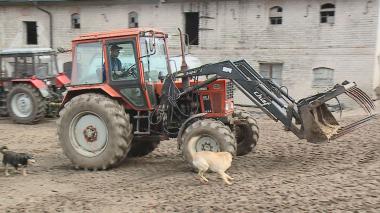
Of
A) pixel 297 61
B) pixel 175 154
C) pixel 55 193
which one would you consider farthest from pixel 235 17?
pixel 55 193

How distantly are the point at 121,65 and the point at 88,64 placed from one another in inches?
24.2

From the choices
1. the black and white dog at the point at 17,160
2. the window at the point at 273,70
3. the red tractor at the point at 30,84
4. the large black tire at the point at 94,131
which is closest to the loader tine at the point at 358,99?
the large black tire at the point at 94,131

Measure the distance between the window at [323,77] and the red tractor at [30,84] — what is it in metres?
9.52

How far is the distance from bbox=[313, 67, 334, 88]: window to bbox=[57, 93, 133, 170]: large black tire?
41.1 ft

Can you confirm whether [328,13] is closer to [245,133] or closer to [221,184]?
[245,133]

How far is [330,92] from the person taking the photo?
7949 millimetres

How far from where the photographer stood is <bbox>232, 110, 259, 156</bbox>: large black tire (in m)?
8.74

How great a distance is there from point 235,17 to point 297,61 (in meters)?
3.08

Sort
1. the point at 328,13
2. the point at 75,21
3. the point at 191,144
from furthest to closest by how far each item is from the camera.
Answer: the point at 75,21 → the point at 328,13 → the point at 191,144

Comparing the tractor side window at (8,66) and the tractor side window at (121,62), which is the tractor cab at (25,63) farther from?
the tractor side window at (121,62)

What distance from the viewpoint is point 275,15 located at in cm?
1981

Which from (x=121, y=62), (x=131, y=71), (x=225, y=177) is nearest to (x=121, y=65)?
(x=121, y=62)

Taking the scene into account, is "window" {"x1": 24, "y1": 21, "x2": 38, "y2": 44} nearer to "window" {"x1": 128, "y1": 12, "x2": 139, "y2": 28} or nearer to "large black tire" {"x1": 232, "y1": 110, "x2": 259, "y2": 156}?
"window" {"x1": 128, "y1": 12, "x2": 139, "y2": 28}

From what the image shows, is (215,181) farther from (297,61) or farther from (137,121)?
(297,61)
